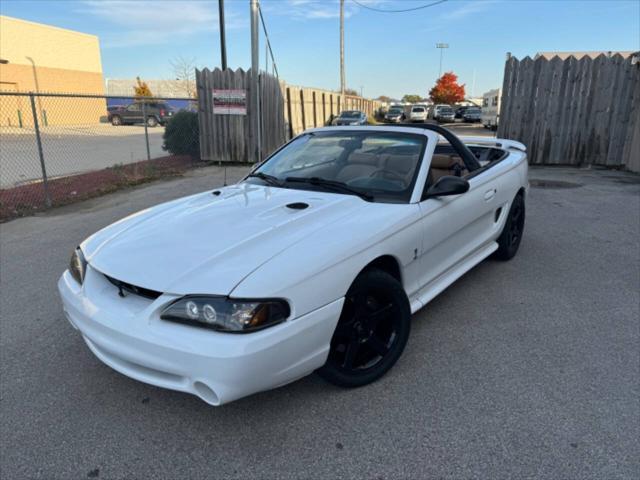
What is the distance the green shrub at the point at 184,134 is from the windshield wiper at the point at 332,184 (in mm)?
10616

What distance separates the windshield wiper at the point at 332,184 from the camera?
3.31 meters

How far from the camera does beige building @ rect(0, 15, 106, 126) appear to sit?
31172mm

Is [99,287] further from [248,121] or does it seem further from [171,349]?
[248,121]

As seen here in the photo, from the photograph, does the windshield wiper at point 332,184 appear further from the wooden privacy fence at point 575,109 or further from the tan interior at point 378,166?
the wooden privacy fence at point 575,109

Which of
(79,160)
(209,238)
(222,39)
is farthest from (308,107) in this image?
(209,238)

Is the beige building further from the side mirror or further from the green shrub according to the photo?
the side mirror

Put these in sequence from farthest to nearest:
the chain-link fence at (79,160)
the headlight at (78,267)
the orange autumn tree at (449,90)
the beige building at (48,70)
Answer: the orange autumn tree at (449,90) → the beige building at (48,70) → the chain-link fence at (79,160) → the headlight at (78,267)

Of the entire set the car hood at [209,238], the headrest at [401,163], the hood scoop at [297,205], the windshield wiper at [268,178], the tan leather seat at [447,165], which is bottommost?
the car hood at [209,238]

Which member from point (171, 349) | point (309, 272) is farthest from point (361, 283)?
point (171, 349)

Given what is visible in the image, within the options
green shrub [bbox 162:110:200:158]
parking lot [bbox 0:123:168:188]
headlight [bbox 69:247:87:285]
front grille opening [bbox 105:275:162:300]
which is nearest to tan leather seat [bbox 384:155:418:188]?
front grille opening [bbox 105:275:162:300]

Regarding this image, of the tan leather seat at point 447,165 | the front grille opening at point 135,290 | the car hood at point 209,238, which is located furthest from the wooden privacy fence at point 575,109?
the front grille opening at point 135,290

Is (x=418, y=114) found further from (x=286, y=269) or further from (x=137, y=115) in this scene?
(x=286, y=269)

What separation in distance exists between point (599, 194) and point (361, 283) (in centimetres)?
796

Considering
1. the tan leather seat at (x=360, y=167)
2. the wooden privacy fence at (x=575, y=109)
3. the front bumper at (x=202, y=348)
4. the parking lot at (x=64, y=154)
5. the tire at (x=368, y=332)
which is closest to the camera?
the front bumper at (x=202, y=348)
